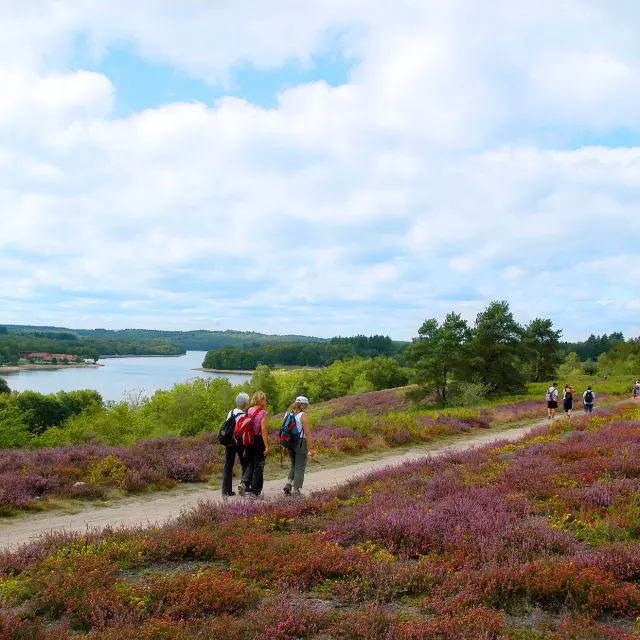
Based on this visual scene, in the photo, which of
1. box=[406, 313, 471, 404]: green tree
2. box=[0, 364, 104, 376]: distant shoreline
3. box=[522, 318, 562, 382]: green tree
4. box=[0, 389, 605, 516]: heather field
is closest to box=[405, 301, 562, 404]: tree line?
box=[406, 313, 471, 404]: green tree

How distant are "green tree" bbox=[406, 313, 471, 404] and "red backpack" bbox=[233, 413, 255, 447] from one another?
43633 millimetres

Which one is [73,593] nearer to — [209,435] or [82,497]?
[82,497]

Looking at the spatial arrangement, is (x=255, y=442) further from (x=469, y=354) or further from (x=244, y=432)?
(x=469, y=354)

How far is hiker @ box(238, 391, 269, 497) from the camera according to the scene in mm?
10797

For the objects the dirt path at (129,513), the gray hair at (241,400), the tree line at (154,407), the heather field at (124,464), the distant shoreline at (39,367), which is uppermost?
the gray hair at (241,400)

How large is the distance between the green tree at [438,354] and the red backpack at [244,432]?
143 ft

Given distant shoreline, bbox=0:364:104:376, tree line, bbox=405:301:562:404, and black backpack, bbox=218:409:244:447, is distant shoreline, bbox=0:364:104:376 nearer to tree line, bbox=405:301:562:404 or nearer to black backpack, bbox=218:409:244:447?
tree line, bbox=405:301:562:404

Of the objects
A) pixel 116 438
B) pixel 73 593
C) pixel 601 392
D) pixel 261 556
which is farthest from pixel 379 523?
pixel 601 392

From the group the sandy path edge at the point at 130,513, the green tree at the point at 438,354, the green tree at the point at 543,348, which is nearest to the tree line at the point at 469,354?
the green tree at the point at 438,354

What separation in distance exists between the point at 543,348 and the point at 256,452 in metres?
72.7

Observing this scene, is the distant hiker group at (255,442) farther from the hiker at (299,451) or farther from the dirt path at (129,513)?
the dirt path at (129,513)

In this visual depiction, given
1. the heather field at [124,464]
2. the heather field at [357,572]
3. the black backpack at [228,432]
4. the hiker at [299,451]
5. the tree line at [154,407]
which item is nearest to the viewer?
the heather field at [357,572]

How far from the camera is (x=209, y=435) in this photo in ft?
55.7

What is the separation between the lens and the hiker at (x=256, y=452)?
425 inches
